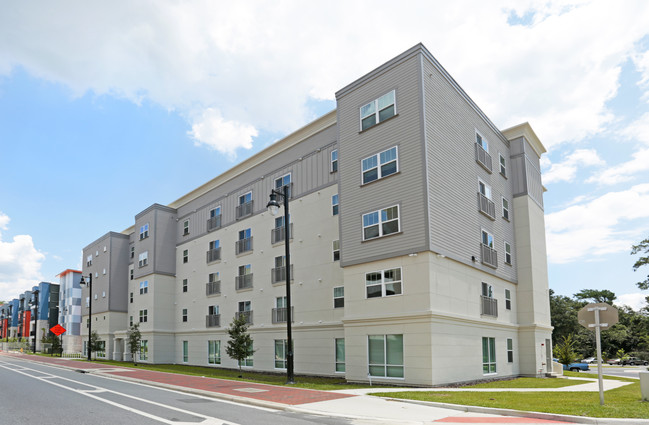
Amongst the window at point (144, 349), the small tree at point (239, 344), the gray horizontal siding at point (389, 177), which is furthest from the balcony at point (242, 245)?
the window at point (144, 349)

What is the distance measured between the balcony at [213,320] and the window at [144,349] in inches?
345

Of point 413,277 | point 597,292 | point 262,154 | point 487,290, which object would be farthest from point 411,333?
point 597,292

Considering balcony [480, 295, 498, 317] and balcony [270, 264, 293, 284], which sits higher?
balcony [270, 264, 293, 284]

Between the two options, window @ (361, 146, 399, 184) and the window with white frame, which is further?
the window with white frame

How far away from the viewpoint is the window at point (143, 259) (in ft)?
143

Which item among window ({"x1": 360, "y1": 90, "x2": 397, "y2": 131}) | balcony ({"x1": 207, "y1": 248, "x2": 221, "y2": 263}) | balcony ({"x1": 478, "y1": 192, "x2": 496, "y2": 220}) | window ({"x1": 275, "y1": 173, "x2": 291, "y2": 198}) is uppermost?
window ({"x1": 360, "y1": 90, "x2": 397, "y2": 131})

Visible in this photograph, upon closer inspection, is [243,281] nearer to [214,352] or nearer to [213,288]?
[213,288]

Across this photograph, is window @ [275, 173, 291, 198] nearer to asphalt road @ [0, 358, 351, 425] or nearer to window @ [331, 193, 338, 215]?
window @ [331, 193, 338, 215]

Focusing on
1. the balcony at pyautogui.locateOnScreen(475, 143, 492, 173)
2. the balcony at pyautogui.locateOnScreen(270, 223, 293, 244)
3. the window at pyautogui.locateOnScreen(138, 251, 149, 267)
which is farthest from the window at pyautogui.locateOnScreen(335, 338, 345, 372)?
the window at pyautogui.locateOnScreen(138, 251, 149, 267)

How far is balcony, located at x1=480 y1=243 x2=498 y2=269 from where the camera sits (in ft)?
81.3

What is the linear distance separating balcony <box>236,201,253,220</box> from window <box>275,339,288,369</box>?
9266 mm

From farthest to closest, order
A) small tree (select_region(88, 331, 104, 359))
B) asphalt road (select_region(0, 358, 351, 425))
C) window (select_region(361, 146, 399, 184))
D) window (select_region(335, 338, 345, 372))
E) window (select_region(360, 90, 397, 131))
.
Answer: small tree (select_region(88, 331, 104, 359))
window (select_region(335, 338, 345, 372))
window (select_region(360, 90, 397, 131))
window (select_region(361, 146, 399, 184))
asphalt road (select_region(0, 358, 351, 425))

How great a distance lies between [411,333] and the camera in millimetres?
19734

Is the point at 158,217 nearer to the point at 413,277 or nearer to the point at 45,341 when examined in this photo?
the point at 413,277
